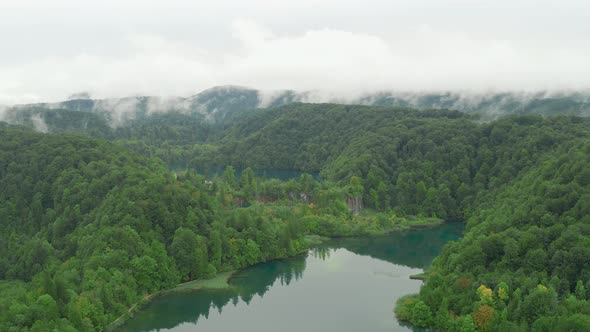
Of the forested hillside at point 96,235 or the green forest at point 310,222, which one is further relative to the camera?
the forested hillside at point 96,235

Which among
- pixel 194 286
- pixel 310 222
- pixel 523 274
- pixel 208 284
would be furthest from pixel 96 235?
pixel 523 274

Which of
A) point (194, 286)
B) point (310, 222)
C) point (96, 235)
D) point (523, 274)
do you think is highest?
point (96, 235)

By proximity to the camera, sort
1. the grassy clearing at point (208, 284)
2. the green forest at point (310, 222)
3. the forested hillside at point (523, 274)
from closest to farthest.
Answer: the forested hillside at point (523, 274) → the green forest at point (310, 222) → the grassy clearing at point (208, 284)

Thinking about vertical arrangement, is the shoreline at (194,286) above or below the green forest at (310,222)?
below

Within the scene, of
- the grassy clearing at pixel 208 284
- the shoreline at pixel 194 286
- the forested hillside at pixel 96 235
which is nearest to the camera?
the forested hillside at pixel 96 235

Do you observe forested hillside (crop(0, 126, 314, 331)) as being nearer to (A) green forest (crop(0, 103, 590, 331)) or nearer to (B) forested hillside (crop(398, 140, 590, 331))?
(A) green forest (crop(0, 103, 590, 331))

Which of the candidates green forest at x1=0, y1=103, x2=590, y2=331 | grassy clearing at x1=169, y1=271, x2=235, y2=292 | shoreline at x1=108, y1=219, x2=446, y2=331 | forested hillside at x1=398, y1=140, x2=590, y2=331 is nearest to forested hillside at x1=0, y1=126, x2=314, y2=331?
green forest at x1=0, y1=103, x2=590, y2=331

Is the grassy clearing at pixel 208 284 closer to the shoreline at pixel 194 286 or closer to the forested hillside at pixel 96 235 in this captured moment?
the shoreline at pixel 194 286

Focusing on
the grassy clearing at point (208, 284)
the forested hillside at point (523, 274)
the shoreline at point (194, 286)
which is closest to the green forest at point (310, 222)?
the forested hillside at point (523, 274)

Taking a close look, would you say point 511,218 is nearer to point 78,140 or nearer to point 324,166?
point 78,140

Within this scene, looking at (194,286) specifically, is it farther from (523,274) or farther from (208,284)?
(523,274)
